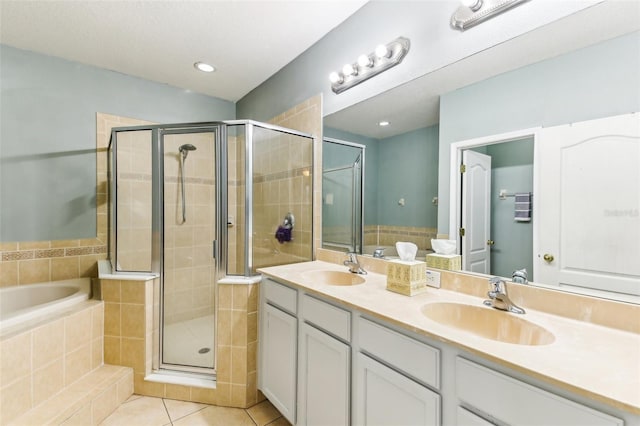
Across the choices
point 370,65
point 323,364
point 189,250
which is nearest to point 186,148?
point 189,250

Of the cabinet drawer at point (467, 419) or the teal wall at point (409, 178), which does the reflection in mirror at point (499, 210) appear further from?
the cabinet drawer at point (467, 419)

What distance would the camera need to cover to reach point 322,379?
1314 mm

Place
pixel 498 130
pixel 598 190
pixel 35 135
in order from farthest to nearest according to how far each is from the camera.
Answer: pixel 35 135, pixel 498 130, pixel 598 190

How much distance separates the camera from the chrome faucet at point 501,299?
1.05m

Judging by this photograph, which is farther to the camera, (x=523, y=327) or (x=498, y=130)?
(x=498, y=130)

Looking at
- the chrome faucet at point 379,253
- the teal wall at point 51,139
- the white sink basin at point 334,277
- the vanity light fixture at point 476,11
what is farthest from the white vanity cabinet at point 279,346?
the teal wall at point 51,139

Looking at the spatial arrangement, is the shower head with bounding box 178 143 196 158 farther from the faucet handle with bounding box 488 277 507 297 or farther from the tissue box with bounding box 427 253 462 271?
the faucet handle with bounding box 488 277 507 297

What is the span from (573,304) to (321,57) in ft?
6.96

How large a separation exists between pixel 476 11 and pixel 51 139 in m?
3.19

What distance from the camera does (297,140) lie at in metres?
2.23

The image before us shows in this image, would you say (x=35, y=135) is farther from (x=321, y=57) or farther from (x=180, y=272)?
(x=321, y=57)

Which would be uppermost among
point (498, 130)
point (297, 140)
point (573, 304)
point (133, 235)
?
point (297, 140)

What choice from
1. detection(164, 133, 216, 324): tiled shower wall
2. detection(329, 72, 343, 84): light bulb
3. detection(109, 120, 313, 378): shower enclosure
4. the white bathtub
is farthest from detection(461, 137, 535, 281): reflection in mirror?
the white bathtub

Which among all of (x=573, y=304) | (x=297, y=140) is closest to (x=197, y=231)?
(x=297, y=140)
